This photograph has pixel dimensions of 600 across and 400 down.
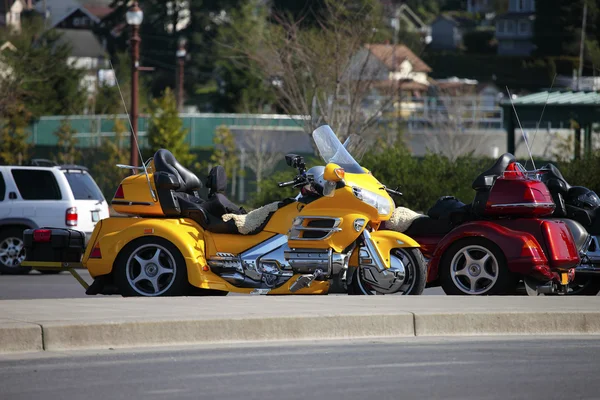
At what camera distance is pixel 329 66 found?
28906 millimetres

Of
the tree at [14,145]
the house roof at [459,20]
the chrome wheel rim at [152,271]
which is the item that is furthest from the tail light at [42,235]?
the house roof at [459,20]

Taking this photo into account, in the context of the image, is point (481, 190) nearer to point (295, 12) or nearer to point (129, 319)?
point (129, 319)

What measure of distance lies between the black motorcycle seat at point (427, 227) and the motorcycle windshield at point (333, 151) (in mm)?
1195

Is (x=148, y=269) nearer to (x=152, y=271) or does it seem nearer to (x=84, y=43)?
(x=152, y=271)

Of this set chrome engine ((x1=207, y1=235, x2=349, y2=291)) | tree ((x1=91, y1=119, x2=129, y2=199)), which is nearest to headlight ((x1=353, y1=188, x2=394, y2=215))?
chrome engine ((x1=207, y1=235, x2=349, y2=291))

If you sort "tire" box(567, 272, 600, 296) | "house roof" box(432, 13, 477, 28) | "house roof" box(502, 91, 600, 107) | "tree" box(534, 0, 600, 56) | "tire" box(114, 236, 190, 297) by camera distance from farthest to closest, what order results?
"house roof" box(432, 13, 477, 28) → "tree" box(534, 0, 600, 56) → "house roof" box(502, 91, 600, 107) → "tire" box(567, 272, 600, 296) → "tire" box(114, 236, 190, 297)

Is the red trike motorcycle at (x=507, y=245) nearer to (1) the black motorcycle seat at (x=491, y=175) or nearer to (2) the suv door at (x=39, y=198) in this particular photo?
(1) the black motorcycle seat at (x=491, y=175)

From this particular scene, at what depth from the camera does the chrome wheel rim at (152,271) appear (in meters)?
12.6

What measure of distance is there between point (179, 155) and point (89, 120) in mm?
13630

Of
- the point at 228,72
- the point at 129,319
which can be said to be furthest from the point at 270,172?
the point at 129,319

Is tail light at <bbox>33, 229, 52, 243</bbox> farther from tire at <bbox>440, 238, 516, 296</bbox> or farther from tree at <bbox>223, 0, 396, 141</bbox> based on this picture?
tree at <bbox>223, 0, 396, 141</bbox>

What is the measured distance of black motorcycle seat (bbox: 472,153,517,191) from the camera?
12961 mm

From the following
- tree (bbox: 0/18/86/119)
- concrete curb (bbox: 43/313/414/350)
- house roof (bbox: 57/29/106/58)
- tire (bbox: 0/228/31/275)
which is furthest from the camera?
house roof (bbox: 57/29/106/58)

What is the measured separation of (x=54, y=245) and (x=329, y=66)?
1658 centimetres
